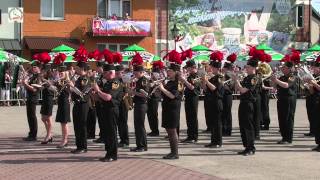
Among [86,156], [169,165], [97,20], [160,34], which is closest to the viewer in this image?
[169,165]

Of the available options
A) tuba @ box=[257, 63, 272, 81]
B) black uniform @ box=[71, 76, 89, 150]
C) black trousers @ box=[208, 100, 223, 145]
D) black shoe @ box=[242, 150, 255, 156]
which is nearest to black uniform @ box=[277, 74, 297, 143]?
tuba @ box=[257, 63, 272, 81]

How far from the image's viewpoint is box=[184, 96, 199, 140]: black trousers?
13.4 metres

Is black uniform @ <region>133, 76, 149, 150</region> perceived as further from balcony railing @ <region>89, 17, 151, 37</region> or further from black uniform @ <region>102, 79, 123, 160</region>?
balcony railing @ <region>89, 17, 151, 37</region>

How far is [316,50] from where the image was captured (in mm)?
26969

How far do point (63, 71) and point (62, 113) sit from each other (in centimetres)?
88

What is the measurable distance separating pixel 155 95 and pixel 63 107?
10.4ft

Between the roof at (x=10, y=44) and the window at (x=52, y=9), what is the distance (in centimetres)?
232

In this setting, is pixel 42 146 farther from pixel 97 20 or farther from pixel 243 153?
pixel 97 20

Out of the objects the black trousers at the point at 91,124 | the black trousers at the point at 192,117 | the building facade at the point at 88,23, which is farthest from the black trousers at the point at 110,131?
the building facade at the point at 88,23

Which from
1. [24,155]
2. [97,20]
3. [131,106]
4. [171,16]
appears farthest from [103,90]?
[171,16]

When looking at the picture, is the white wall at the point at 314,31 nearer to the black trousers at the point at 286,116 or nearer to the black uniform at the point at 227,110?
the black uniform at the point at 227,110

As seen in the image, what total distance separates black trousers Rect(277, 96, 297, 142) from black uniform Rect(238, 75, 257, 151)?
6.03 ft

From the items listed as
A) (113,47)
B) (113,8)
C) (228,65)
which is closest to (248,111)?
(228,65)

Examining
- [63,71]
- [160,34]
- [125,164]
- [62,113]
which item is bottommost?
[125,164]
